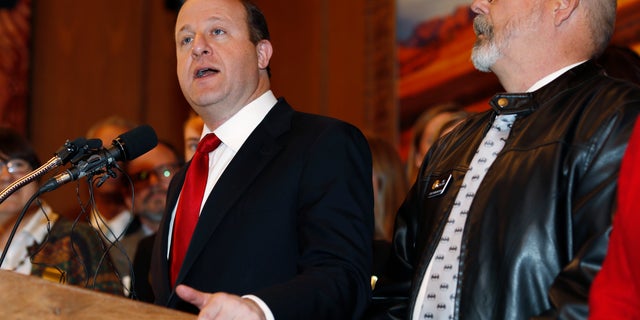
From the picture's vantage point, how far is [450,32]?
5.82 m

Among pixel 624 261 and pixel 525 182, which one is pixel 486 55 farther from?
pixel 624 261

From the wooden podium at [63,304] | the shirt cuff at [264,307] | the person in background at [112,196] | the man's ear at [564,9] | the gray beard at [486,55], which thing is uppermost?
the man's ear at [564,9]

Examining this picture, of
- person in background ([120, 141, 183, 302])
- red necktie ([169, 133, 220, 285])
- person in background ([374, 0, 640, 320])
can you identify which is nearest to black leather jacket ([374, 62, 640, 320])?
person in background ([374, 0, 640, 320])

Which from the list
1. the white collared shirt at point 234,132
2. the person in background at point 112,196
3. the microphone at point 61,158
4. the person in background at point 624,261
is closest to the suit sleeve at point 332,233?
the white collared shirt at point 234,132

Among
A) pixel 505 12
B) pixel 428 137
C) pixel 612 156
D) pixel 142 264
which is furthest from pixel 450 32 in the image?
pixel 612 156

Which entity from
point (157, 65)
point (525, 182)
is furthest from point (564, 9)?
point (157, 65)

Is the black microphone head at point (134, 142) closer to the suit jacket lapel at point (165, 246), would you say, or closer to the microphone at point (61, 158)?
the microphone at point (61, 158)

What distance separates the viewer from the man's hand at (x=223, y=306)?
6.58 ft

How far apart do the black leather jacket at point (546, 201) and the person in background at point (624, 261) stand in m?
0.25

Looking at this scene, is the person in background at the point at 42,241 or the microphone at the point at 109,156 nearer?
the microphone at the point at 109,156

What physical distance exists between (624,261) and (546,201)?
1.77ft

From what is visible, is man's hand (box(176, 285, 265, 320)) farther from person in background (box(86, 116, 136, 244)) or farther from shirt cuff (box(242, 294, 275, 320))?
person in background (box(86, 116, 136, 244))

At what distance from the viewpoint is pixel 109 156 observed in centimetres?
252

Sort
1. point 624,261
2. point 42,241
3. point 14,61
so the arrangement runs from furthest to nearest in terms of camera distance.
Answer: point 14,61, point 42,241, point 624,261
